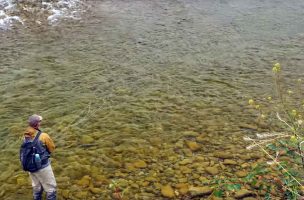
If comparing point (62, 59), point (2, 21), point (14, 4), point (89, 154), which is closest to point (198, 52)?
point (62, 59)

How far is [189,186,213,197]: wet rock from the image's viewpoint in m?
8.76

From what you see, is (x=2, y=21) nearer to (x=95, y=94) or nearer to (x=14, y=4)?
(x=14, y=4)

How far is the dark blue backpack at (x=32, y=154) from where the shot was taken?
24.1 feet

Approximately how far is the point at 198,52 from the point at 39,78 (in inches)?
315

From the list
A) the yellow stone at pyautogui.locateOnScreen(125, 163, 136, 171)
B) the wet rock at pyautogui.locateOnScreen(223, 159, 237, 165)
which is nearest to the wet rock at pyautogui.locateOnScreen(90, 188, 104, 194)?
the yellow stone at pyautogui.locateOnScreen(125, 163, 136, 171)

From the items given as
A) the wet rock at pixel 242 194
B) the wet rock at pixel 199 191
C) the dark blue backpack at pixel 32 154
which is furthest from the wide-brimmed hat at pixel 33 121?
the wet rock at pixel 242 194

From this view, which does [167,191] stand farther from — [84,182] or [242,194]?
[84,182]

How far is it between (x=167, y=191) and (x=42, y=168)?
295 centimetres

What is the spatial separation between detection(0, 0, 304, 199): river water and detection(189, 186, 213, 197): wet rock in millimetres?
246

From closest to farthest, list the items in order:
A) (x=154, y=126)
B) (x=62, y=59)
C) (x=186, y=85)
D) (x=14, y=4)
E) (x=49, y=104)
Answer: (x=154, y=126)
(x=49, y=104)
(x=186, y=85)
(x=62, y=59)
(x=14, y=4)

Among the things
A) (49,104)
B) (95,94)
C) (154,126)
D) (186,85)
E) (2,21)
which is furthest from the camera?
(2,21)

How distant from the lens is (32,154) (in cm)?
734

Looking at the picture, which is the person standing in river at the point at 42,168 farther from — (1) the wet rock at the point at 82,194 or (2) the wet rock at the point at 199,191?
(2) the wet rock at the point at 199,191

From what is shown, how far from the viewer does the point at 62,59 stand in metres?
17.7
